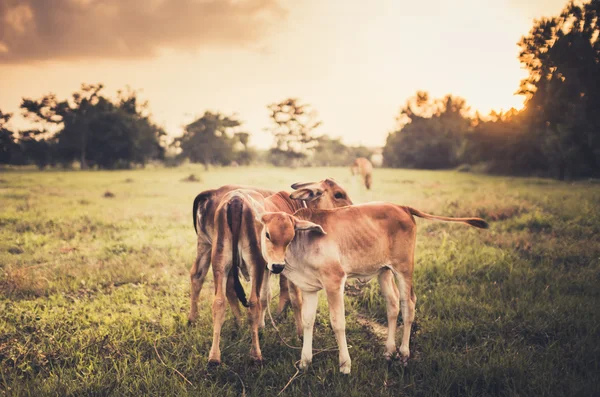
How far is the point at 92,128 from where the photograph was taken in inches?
1884

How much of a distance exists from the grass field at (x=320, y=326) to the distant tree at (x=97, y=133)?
4352 cm

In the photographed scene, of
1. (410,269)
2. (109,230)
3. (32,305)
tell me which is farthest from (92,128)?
(410,269)

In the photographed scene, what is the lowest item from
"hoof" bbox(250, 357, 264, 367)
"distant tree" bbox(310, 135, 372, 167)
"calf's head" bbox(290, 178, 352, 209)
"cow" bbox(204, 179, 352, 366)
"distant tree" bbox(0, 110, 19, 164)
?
"hoof" bbox(250, 357, 264, 367)

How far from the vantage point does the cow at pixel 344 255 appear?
3.46 meters

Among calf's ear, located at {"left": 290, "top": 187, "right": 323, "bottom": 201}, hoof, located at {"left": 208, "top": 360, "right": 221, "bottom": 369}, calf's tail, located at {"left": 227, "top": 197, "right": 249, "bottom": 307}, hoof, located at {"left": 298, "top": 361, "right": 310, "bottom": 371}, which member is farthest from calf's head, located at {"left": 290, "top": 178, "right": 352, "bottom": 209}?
hoof, located at {"left": 208, "top": 360, "right": 221, "bottom": 369}

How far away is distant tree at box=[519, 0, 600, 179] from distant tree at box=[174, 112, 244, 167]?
50.3 metres

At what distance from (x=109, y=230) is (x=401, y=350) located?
8.68m

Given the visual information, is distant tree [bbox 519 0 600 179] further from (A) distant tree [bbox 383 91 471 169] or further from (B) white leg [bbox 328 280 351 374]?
(A) distant tree [bbox 383 91 471 169]

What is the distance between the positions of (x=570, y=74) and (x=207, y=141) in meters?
53.2

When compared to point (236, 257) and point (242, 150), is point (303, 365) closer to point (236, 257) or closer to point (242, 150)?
point (236, 257)

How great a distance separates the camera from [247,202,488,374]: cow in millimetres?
3461

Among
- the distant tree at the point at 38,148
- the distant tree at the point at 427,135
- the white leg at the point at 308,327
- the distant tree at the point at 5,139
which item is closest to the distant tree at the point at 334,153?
the distant tree at the point at 427,135

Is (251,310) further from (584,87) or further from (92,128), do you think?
(92,128)

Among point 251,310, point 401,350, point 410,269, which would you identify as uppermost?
point 410,269
